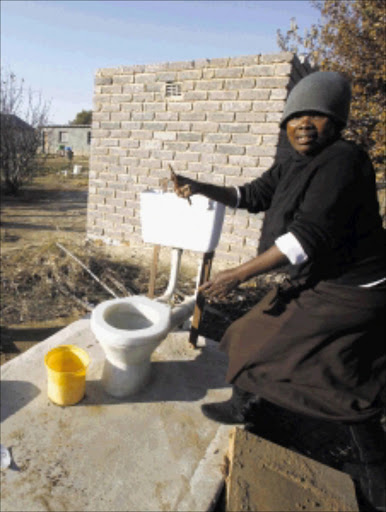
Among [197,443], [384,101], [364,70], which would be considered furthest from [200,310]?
[364,70]

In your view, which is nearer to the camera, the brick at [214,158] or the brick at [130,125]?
the brick at [214,158]

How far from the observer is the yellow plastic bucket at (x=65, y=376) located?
199 centimetres

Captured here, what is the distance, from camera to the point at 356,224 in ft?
4.79

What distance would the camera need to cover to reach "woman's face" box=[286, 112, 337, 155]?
4.86ft

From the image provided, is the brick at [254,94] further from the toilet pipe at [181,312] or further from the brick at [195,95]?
the toilet pipe at [181,312]

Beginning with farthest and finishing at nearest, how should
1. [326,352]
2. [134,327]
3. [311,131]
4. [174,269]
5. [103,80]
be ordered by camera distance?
[103,80] → [174,269] → [134,327] → [326,352] → [311,131]

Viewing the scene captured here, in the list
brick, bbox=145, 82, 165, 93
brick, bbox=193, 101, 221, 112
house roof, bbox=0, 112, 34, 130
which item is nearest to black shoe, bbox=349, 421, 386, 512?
brick, bbox=193, 101, 221, 112

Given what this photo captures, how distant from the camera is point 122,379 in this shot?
2152 millimetres

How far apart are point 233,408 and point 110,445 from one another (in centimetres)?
71

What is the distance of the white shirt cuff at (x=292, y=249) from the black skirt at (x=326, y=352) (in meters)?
0.32

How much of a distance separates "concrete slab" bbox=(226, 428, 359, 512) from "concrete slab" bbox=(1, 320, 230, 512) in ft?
0.63

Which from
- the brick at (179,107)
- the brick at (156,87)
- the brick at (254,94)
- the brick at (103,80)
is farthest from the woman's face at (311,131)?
the brick at (103,80)

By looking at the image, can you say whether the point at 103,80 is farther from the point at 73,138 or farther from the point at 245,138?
the point at 73,138

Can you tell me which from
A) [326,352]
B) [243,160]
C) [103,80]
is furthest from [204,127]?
[326,352]
